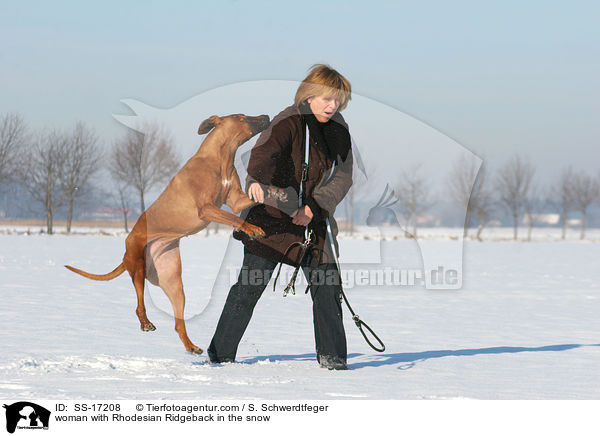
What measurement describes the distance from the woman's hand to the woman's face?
610 mm

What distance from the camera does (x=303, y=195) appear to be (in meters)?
4.16

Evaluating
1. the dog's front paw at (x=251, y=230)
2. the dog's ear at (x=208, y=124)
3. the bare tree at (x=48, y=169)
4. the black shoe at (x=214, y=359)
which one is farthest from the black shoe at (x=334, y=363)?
the bare tree at (x=48, y=169)

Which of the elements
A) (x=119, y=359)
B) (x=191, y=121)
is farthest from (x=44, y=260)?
(x=191, y=121)

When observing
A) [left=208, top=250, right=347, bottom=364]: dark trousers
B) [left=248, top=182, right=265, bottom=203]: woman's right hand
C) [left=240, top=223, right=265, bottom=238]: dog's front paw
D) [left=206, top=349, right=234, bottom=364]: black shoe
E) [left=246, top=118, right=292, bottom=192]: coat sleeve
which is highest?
[left=246, top=118, right=292, bottom=192]: coat sleeve

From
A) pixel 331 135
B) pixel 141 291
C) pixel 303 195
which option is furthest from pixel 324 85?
pixel 141 291

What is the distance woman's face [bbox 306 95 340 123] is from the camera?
4.16 m

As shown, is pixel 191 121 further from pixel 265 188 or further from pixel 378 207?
pixel 378 207

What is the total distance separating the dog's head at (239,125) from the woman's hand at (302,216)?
569 mm

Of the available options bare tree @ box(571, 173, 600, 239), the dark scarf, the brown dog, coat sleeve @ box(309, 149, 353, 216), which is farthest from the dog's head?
bare tree @ box(571, 173, 600, 239)

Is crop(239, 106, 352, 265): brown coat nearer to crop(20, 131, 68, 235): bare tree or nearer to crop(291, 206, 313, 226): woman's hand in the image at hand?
crop(291, 206, 313, 226): woman's hand

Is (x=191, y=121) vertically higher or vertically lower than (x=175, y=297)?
higher

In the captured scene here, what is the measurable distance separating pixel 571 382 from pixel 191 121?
10.3 ft

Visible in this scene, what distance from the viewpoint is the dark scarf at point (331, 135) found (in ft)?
13.9
